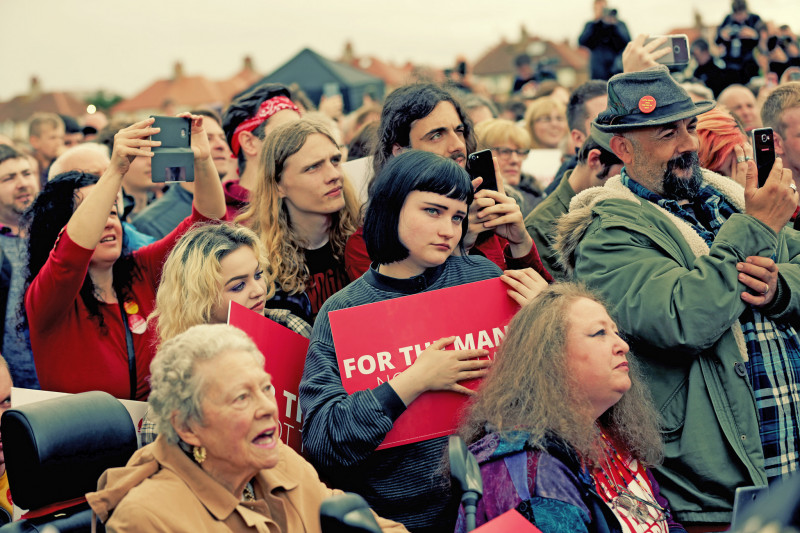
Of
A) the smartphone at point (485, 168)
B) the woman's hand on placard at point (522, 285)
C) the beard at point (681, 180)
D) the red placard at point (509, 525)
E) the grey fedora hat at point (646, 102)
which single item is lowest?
the red placard at point (509, 525)

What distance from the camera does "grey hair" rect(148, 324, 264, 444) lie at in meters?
2.70

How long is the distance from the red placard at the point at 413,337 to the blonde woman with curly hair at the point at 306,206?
36.1 inches

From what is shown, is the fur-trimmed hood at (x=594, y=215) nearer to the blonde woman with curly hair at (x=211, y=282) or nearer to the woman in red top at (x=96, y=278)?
the blonde woman with curly hair at (x=211, y=282)

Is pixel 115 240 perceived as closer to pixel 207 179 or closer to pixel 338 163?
pixel 207 179

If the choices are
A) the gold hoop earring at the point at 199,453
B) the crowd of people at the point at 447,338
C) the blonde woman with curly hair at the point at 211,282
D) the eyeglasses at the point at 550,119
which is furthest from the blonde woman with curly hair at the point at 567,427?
the eyeglasses at the point at 550,119

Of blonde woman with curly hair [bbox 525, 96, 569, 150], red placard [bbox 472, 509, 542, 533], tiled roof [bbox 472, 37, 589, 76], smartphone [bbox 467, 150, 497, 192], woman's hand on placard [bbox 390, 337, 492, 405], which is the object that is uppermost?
smartphone [bbox 467, 150, 497, 192]

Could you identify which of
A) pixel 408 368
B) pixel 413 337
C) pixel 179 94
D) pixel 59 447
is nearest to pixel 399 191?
pixel 413 337

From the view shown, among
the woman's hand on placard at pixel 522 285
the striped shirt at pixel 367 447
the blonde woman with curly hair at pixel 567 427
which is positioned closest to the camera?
the blonde woman with curly hair at pixel 567 427

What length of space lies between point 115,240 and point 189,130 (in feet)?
1.96

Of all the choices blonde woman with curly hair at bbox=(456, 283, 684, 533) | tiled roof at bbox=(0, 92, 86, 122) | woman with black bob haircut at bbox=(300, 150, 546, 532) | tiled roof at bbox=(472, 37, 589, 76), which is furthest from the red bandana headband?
tiled roof at bbox=(472, 37, 589, 76)

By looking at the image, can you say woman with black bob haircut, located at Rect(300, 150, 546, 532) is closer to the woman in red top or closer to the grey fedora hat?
the grey fedora hat

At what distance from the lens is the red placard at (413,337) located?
126 inches

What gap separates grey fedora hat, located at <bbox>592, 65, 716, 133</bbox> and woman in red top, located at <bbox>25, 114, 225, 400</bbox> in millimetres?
1870

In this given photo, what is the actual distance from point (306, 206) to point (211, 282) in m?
0.81
